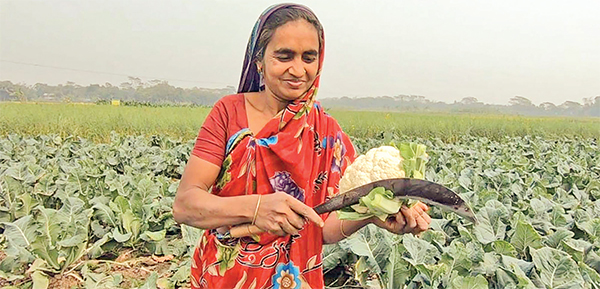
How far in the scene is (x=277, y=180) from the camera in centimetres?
153

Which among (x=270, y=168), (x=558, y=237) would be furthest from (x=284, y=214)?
(x=558, y=237)

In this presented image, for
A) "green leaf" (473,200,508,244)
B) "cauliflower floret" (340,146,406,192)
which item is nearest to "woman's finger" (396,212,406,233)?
"cauliflower floret" (340,146,406,192)

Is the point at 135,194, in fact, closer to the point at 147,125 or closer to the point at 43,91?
the point at 147,125

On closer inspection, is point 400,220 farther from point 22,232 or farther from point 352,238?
point 22,232

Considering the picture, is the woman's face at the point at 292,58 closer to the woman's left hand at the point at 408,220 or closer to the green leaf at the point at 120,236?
the woman's left hand at the point at 408,220

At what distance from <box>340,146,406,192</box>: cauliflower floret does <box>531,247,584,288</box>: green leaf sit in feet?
3.72

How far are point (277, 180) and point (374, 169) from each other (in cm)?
30

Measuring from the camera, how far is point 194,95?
88.9ft

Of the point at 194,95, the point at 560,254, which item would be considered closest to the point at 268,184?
the point at 560,254

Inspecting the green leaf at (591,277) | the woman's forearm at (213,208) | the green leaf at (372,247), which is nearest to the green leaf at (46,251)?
the green leaf at (372,247)

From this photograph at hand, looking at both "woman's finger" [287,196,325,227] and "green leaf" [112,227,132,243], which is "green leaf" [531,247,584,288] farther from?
"green leaf" [112,227,132,243]

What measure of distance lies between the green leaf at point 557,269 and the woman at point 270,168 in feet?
3.57

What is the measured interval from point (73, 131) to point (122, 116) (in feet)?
6.03

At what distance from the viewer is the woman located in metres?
1.39
